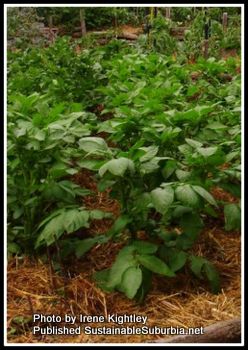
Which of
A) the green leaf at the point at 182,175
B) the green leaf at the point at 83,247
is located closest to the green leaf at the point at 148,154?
→ the green leaf at the point at 182,175

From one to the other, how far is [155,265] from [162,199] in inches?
10.6

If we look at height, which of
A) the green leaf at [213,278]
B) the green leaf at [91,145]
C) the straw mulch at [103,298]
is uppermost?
the green leaf at [91,145]

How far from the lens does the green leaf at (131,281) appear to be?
179cm

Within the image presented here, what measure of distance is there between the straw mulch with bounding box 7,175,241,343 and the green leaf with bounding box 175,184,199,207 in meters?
0.44

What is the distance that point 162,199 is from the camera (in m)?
1.78

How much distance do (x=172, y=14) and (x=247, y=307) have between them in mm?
10036

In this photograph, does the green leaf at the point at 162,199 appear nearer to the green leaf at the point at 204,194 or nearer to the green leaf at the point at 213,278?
the green leaf at the point at 204,194

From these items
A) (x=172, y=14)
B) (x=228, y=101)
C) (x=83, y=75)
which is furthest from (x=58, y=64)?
(x=172, y=14)

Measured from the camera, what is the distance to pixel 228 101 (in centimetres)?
317

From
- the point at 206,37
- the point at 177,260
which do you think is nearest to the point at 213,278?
the point at 177,260

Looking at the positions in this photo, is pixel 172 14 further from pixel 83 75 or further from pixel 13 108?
pixel 13 108

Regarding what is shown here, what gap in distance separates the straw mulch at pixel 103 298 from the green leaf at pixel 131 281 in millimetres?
156

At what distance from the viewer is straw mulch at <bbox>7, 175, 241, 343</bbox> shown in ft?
6.11

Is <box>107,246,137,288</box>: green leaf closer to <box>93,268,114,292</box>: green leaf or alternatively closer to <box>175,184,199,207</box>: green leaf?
<box>93,268,114,292</box>: green leaf
